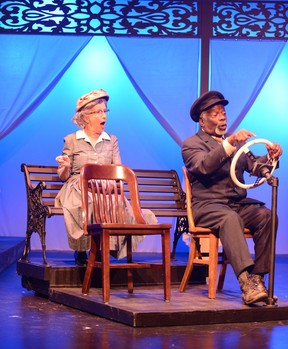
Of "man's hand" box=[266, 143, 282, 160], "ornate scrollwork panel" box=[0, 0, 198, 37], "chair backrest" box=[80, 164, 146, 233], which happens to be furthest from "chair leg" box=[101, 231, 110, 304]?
"ornate scrollwork panel" box=[0, 0, 198, 37]

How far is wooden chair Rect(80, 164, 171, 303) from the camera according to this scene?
14.8 feet

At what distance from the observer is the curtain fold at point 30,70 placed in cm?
843

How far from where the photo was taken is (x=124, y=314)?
→ 4.15m

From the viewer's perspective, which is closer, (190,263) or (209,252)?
(209,252)

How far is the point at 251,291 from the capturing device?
14.5 feet

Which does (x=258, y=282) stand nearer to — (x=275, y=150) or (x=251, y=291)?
(x=251, y=291)

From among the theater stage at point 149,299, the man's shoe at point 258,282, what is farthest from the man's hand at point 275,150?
the theater stage at point 149,299

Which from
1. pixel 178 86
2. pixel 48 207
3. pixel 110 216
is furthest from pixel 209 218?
pixel 178 86

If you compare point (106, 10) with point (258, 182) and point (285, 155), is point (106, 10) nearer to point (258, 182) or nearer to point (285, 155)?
point (285, 155)

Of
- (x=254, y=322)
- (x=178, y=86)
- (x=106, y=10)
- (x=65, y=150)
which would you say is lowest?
(x=254, y=322)

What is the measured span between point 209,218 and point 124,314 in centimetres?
98

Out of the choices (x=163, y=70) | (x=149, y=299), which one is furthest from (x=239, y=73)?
(x=149, y=299)

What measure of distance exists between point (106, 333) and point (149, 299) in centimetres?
82

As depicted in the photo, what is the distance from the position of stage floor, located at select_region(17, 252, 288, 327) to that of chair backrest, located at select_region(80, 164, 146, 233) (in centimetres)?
47
